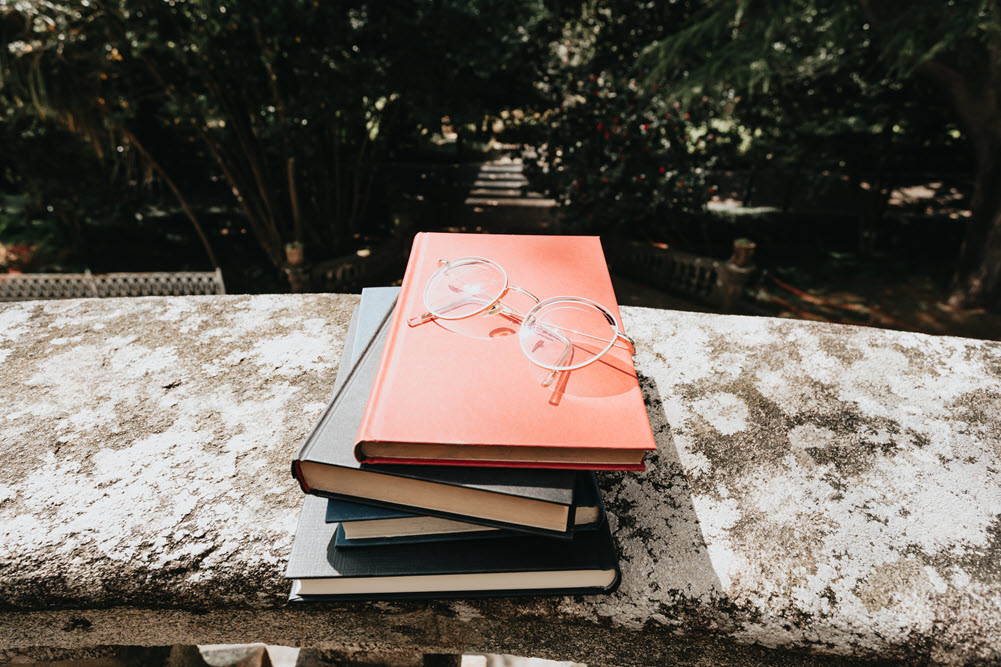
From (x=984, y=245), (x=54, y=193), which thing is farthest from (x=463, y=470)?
(x=54, y=193)

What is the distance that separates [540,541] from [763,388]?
79 cm

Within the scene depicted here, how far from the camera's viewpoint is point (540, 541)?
85 cm

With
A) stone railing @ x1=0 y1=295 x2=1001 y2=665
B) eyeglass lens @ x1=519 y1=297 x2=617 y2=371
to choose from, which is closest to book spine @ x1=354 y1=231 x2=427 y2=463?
eyeglass lens @ x1=519 y1=297 x2=617 y2=371

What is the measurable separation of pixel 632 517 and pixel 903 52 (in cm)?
650

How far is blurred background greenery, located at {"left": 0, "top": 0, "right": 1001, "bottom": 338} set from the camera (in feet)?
19.6

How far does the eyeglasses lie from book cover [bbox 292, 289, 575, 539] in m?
0.19

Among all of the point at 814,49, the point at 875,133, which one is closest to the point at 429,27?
the point at 814,49

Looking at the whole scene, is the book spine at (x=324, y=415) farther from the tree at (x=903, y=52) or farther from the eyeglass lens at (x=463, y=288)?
the tree at (x=903, y=52)

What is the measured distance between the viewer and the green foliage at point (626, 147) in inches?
335

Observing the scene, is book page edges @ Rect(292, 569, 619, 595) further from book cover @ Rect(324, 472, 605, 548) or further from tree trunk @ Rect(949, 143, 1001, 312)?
tree trunk @ Rect(949, 143, 1001, 312)

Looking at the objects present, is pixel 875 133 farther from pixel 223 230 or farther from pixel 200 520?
pixel 223 230

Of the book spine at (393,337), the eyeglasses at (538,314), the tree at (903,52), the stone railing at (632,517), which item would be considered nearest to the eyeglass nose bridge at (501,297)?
the eyeglasses at (538,314)

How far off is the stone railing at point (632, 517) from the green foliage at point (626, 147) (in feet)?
25.4

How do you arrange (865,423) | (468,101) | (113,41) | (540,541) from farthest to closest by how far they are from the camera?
(468,101) → (113,41) → (865,423) → (540,541)
